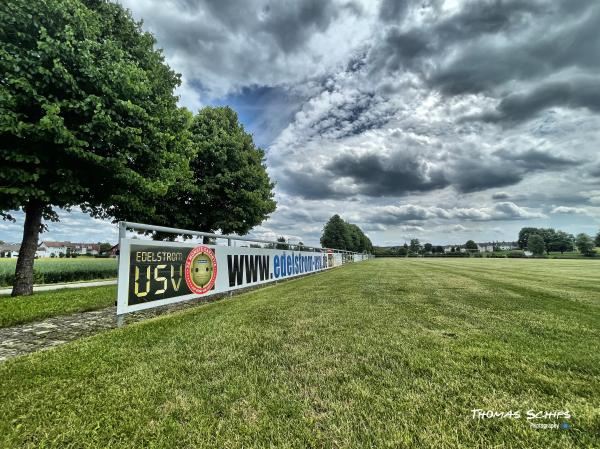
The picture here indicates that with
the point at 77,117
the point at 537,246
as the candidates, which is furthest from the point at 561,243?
the point at 77,117

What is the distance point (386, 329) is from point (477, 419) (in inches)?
84.3

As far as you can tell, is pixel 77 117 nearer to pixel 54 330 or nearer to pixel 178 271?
pixel 178 271

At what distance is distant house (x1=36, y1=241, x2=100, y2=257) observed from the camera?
94438 millimetres

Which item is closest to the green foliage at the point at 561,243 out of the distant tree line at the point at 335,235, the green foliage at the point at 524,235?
the green foliage at the point at 524,235

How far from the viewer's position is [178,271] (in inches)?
233

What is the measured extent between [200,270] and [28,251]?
19.5 ft

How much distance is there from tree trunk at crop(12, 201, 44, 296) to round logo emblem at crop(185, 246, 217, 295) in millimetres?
5821

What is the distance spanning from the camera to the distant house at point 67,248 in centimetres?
9444

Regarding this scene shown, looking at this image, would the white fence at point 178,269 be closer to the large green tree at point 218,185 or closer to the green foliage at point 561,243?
the large green tree at point 218,185

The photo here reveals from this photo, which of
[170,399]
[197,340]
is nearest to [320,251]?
[197,340]

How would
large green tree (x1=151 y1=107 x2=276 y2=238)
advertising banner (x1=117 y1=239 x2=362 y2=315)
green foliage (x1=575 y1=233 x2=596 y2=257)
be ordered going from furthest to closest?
green foliage (x1=575 y1=233 x2=596 y2=257), large green tree (x1=151 y1=107 x2=276 y2=238), advertising banner (x1=117 y1=239 x2=362 y2=315)

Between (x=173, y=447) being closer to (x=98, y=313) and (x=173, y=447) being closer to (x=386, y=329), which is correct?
(x=386, y=329)

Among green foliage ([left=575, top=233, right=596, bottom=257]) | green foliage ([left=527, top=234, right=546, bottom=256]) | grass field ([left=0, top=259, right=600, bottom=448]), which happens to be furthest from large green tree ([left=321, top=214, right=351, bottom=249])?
green foliage ([left=527, top=234, right=546, bottom=256])

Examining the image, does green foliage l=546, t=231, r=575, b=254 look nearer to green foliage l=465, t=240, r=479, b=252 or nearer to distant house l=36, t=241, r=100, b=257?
green foliage l=465, t=240, r=479, b=252
